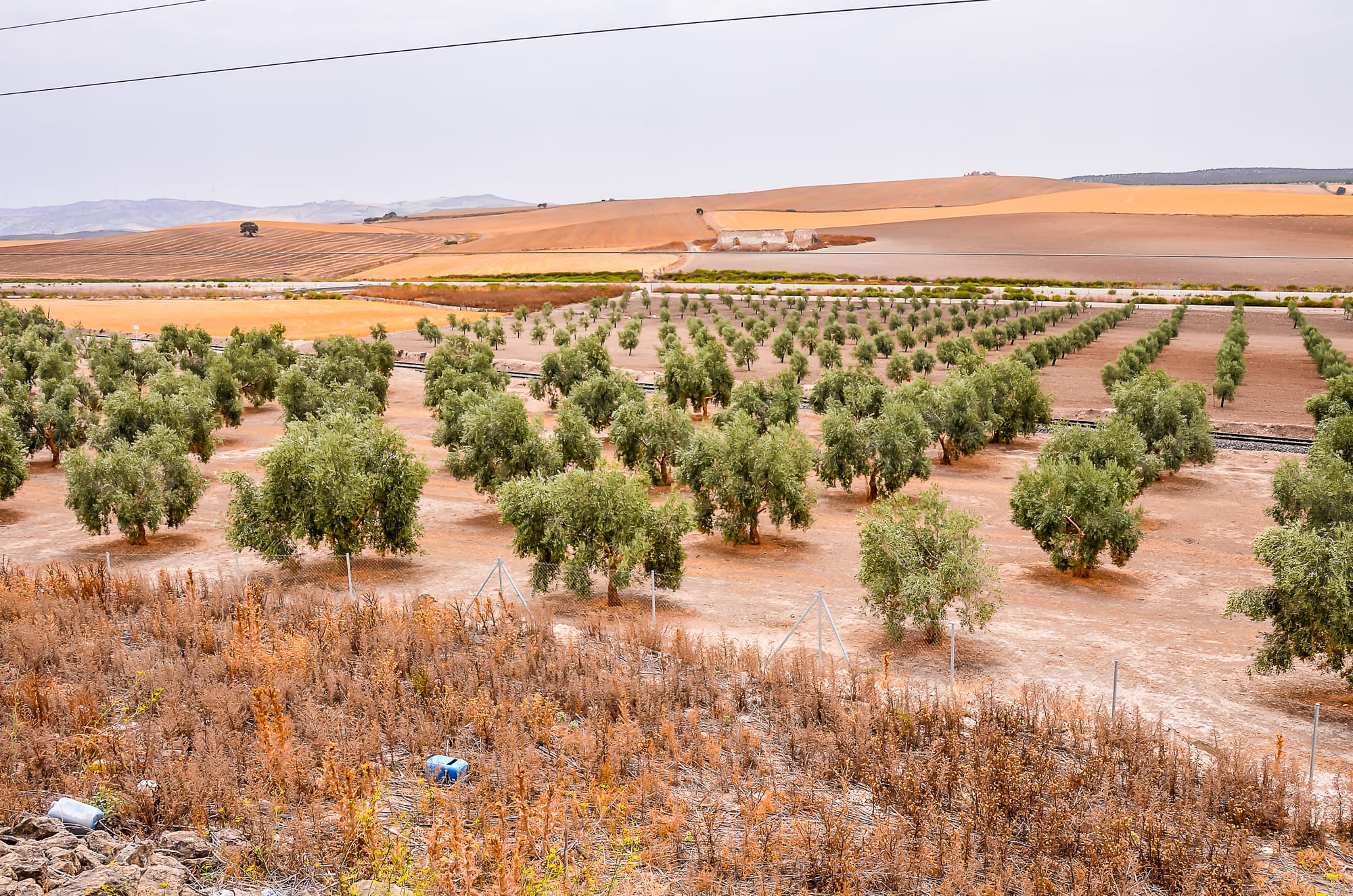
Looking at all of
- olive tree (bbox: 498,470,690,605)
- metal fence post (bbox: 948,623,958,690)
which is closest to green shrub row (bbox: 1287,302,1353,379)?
metal fence post (bbox: 948,623,958,690)

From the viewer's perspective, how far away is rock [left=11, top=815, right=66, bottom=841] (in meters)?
12.7

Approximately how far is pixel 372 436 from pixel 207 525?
9723 millimetres

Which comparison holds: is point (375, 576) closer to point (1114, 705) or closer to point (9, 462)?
point (9, 462)

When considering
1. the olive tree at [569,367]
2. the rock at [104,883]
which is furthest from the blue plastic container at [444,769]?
the olive tree at [569,367]

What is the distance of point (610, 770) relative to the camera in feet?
48.1

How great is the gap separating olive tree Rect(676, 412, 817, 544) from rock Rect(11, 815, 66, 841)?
22.7 metres

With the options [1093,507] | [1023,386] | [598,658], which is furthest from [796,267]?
[598,658]

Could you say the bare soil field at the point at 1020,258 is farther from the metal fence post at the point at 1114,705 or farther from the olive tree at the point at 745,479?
the metal fence post at the point at 1114,705

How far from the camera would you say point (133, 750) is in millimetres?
14734

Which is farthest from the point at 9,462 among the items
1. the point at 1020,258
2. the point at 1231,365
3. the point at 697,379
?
the point at 1020,258

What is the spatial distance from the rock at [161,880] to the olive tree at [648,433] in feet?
94.4

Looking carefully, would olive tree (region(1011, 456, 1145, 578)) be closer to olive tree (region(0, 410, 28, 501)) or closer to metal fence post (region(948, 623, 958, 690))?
metal fence post (region(948, 623, 958, 690))

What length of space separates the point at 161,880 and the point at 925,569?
18.1 meters

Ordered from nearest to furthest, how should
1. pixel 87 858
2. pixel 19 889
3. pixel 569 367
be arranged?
pixel 19 889, pixel 87 858, pixel 569 367
